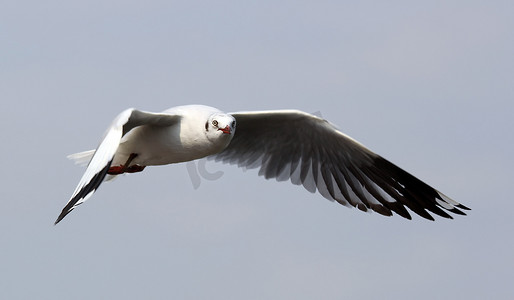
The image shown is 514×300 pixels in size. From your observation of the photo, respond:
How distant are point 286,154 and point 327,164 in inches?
22.0

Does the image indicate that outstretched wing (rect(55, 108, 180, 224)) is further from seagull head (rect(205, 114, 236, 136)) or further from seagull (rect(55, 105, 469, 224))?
seagull head (rect(205, 114, 236, 136))

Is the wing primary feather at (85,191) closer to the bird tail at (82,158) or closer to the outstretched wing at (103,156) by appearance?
the outstretched wing at (103,156)

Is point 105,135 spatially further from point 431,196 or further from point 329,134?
point 431,196

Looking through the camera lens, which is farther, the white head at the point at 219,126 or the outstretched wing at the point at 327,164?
the outstretched wing at the point at 327,164

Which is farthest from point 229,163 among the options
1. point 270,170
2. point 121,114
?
point 121,114

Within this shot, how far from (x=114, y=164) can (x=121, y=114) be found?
1.41 m

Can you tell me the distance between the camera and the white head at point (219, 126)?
10.3m

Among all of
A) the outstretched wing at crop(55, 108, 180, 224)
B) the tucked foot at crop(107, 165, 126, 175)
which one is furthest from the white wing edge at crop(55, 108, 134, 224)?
the tucked foot at crop(107, 165, 126, 175)

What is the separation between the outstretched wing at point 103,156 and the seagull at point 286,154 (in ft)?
0.77

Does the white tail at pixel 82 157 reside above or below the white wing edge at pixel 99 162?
below

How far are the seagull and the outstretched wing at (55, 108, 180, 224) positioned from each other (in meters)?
0.23

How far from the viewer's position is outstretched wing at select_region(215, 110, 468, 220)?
12133 mm

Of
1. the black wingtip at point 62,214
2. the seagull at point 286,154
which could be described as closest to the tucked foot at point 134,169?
the seagull at point 286,154

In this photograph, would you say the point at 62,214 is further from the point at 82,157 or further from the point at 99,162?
the point at 82,157
